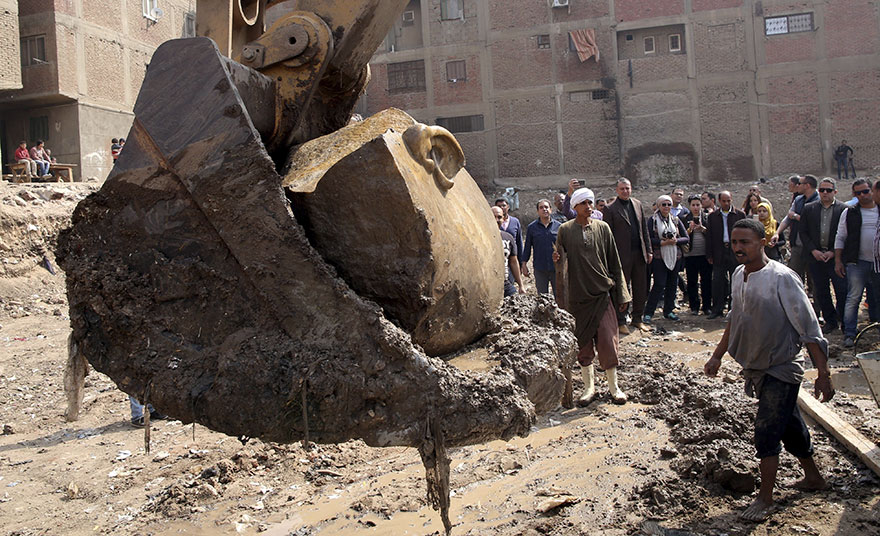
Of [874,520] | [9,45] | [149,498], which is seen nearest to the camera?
[874,520]

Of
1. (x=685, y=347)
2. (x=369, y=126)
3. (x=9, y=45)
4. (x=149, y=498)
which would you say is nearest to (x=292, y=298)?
(x=369, y=126)

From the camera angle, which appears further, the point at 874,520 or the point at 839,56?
the point at 839,56

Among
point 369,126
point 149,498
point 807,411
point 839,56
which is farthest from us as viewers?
point 839,56

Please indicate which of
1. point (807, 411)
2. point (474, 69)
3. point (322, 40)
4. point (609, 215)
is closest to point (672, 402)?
point (807, 411)

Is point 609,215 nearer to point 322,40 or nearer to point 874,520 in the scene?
point 874,520

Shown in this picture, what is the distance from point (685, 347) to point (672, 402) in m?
2.71

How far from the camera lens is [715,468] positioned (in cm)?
434

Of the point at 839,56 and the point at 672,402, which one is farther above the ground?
the point at 839,56

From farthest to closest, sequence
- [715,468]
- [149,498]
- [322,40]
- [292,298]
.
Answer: [149,498] → [715,468] → [322,40] → [292,298]

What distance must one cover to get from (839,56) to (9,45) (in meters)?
27.6

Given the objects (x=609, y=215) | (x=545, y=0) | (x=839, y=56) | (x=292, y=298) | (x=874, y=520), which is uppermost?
(x=545, y=0)

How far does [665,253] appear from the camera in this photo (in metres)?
9.98

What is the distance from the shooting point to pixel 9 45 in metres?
20.7

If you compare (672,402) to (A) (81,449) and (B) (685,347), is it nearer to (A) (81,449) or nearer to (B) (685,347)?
(B) (685,347)
